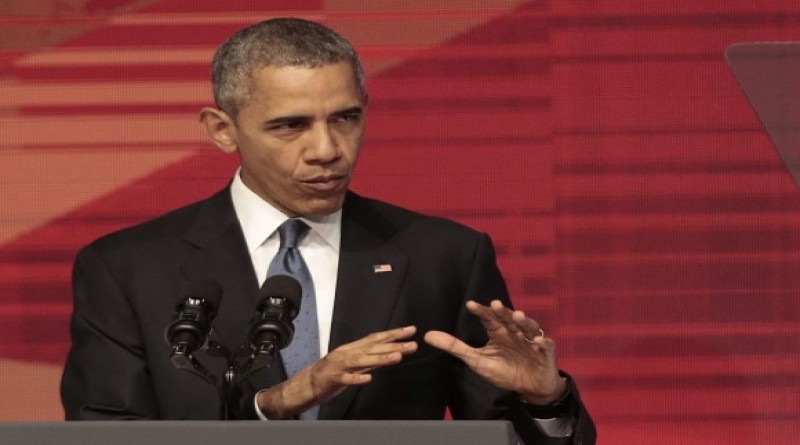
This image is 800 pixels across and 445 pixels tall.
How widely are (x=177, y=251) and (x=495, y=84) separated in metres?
1.14

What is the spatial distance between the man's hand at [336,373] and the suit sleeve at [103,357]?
281mm

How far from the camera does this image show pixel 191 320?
218 cm

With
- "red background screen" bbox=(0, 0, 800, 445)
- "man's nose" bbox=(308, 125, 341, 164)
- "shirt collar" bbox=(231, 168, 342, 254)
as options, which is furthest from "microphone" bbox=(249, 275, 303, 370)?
"red background screen" bbox=(0, 0, 800, 445)

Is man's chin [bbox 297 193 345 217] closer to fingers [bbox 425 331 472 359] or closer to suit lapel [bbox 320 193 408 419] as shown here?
suit lapel [bbox 320 193 408 419]

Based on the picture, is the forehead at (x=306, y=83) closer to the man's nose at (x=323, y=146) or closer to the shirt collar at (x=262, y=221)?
the man's nose at (x=323, y=146)

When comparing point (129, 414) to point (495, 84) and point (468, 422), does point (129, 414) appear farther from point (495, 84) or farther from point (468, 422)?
point (495, 84)

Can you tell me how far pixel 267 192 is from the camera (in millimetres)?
2809

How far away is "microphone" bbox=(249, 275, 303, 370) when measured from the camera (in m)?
2.15

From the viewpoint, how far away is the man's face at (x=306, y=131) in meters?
2.67

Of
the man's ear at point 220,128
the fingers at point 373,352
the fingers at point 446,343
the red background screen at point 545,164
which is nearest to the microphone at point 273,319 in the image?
the fingers at point 373,352

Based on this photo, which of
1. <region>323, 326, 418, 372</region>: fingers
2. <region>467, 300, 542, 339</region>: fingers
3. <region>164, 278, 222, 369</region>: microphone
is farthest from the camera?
<region>467, 300, 542, 339</region>: fingers

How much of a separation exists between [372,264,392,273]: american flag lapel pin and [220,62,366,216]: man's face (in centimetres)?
13

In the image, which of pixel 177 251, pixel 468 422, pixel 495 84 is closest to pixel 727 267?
pixel 495 84

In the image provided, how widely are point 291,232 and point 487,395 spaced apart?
1.50ft
